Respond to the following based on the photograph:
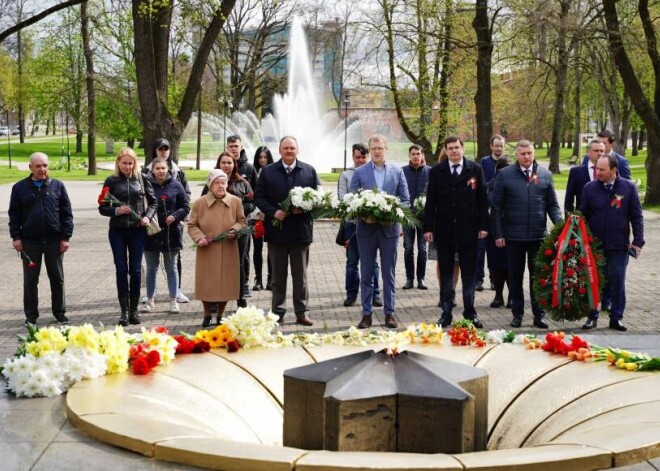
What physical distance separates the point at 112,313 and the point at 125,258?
93cm

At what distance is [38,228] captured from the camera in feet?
37.5

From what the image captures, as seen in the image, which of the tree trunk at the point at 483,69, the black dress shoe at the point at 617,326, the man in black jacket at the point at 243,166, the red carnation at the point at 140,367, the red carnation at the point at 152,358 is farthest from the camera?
the tree trunk at the point at 483,69

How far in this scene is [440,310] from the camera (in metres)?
12.6

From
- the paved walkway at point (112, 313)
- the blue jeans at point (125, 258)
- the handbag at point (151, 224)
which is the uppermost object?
the handbag at point (151, 224)

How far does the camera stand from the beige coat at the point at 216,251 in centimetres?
1116

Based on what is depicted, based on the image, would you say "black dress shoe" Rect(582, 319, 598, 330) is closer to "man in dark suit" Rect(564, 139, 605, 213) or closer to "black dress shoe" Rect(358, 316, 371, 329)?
"man in dark suit" Rect(564, 139, 605, 213)

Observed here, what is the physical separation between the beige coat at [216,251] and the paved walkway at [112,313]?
53 cm

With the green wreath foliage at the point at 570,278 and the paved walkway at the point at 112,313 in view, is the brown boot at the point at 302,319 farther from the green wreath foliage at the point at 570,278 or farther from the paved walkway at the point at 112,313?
the green wreath foliage at the point at 570,278

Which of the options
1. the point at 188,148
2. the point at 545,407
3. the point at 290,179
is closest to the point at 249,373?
the point at 545,407

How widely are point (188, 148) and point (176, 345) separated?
7257 cm

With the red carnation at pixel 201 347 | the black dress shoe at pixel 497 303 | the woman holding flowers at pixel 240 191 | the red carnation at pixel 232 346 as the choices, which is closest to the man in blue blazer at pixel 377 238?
the woman holding flowers at pixel 240 191

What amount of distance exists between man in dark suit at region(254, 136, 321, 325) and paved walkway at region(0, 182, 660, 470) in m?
0.34

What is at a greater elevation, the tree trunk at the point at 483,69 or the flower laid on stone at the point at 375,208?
the tree trunk at the point at 483,69

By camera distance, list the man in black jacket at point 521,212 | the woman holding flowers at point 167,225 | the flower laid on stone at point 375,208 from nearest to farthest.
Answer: the flower laid on stone at point 375,208 < the man in black jacket at point 521,212 < the woman holding flowers at point 167,225
